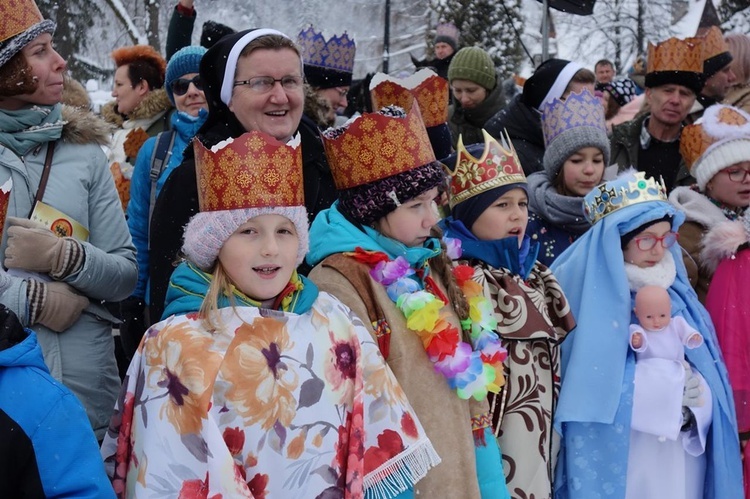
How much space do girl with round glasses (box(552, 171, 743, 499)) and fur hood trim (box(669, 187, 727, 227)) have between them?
0.50 meters

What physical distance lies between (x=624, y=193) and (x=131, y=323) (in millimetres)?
2558

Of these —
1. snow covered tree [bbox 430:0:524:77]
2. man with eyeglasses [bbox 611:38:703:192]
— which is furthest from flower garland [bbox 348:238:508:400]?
snow covered tree [bbox 430:0:524:77]

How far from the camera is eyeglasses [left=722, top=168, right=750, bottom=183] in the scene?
16.4 feet

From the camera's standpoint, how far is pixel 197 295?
3000 millimetres

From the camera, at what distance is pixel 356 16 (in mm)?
11867

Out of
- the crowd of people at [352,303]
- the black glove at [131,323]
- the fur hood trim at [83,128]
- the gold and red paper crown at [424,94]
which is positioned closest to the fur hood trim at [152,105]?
the crowd of people at [352,303]

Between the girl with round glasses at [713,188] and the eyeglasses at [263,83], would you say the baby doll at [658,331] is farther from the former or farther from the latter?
the eyeglasses at [263,83]

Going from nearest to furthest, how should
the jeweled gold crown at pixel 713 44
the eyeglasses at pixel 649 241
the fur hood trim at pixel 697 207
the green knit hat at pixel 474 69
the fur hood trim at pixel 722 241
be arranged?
the eyeglasses at pixel 649 241, the fur hood trim at pixel 722 241, the fur hood trim at pixel 697 207, the jeweled gold crown at pixel 713 44, the green knit hat at pixel 474 69

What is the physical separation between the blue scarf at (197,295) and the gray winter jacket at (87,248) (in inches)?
21.3

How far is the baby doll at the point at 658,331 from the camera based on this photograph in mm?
4227

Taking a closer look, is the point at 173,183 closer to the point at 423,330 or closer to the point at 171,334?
the point at 171,334

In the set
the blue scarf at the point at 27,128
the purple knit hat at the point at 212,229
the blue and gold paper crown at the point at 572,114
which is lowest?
the blue and gold paper crown at the point at 572,114

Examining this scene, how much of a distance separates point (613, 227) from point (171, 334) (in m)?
2.32

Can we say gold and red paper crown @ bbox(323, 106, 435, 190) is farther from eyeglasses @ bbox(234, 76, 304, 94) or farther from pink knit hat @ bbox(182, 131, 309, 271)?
pink knit hat @ bbox(182, 131, 309, 271)
